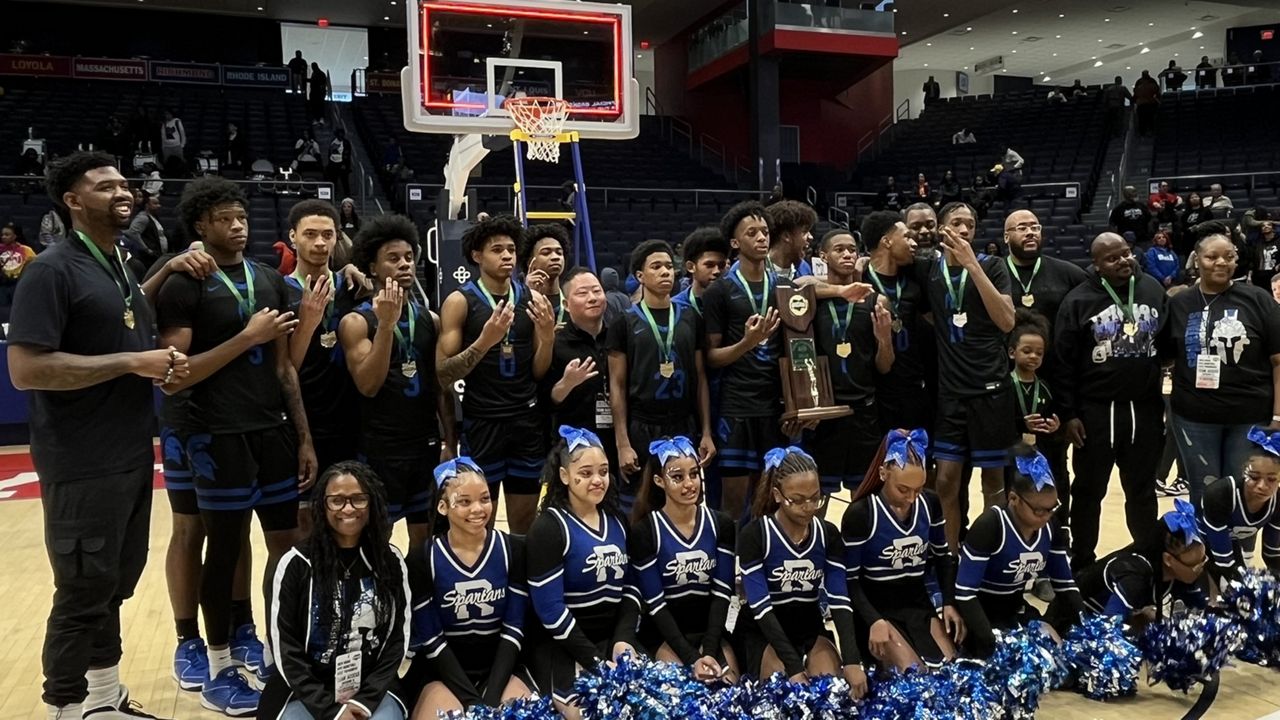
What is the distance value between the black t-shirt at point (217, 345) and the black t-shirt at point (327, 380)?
0.28 m

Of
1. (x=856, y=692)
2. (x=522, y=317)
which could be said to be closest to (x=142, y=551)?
(x=522, y=317)

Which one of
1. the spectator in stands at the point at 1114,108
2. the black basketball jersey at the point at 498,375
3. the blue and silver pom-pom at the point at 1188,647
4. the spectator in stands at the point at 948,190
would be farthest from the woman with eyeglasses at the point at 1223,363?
the spectator in stands at the point at 1114,108

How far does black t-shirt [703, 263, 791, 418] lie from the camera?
160 inches

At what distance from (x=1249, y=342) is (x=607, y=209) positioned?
12.2 meters

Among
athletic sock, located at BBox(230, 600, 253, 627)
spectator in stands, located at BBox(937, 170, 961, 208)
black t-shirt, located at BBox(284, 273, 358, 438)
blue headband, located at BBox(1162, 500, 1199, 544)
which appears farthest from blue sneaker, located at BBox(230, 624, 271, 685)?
spectator in stands, located at BBox(937, 170, 961, 208)

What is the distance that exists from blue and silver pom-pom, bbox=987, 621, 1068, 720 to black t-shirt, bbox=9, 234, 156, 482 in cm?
291

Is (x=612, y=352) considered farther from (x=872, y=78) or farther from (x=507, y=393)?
(x=872, y=78)

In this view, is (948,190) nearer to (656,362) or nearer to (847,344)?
(847,344)

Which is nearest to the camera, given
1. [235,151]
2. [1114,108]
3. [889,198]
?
[235,151]

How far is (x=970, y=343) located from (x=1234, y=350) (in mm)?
1234

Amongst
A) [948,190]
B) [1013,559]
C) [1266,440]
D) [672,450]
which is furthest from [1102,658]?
[948,190]

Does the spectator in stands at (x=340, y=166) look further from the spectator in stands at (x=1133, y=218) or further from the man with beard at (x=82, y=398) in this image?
the man with beard at (x=82, y=398)

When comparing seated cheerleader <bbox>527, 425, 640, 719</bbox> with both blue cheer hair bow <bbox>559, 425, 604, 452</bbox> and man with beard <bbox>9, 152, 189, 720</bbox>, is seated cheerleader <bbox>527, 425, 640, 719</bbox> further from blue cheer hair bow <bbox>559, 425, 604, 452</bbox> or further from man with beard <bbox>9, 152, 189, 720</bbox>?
man with beard <bbox>9, 152, 189, 720</bbox>

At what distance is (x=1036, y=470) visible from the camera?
344 centimetres
